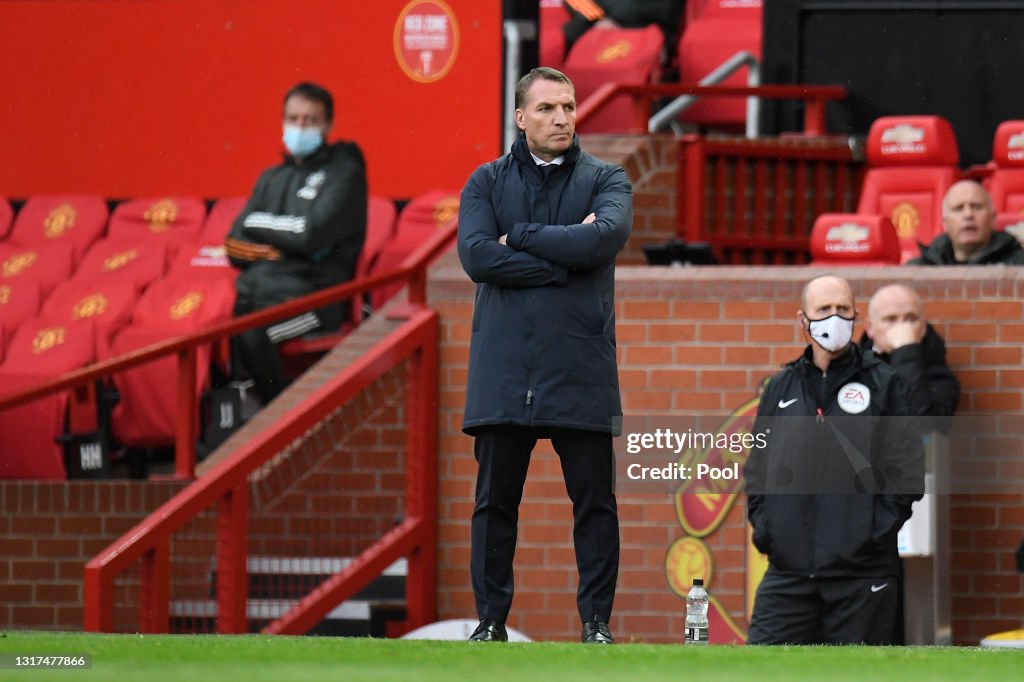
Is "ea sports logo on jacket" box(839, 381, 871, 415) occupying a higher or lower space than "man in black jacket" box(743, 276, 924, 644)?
higher

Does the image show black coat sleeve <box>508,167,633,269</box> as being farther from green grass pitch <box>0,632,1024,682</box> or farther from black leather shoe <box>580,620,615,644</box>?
green grass pitch <box>0,632,1024,682</box>

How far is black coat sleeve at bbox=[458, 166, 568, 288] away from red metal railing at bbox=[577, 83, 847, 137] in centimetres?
422

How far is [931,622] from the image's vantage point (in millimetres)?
8414

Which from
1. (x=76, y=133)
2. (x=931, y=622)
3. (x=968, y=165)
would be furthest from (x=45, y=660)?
(x=76, y=133)

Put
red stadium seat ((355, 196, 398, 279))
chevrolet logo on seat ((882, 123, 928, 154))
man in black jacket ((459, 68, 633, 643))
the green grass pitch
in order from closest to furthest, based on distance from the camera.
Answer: the green grass pitch
man in black jacket ((459, 68, 633, 643))
chevrolet logo on seat ((882, 123, 928, 154))
red stadium seat ((355, 196, 398, 279))

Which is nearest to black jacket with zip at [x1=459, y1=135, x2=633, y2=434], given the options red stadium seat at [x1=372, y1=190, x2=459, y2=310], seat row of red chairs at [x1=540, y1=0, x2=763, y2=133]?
red stadium seat at [x1=372, y1=190, x2=459, y2=310]

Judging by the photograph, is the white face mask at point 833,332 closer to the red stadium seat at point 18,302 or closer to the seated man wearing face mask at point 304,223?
the seated man wearing face mask at point 304,223

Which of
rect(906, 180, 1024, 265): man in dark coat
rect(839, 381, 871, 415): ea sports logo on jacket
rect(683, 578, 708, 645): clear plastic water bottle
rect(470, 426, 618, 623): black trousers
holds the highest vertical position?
rect(906, 180, 1024, 265): man in dark coat

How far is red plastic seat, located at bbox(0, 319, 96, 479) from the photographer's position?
33.9 feet

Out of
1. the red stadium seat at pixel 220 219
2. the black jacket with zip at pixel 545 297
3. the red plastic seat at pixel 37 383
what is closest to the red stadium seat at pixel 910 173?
the red stadium seat at pixel 220 219

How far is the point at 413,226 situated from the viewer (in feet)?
39.9

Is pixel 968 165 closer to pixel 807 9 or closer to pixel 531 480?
pixel 807 9

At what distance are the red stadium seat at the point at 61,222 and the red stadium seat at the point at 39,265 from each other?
10 centimetres

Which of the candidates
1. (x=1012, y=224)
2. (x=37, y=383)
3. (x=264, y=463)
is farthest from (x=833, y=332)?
(x=37, y=383)
